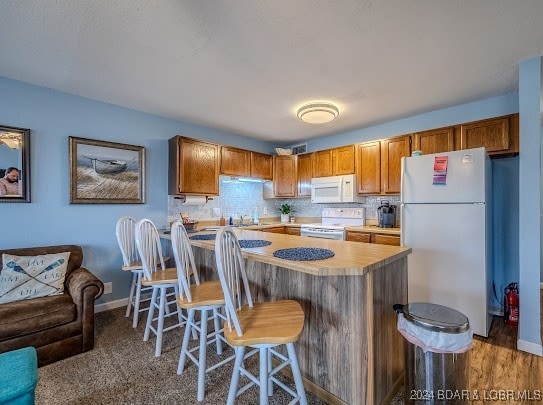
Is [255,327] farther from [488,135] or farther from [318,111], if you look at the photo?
[488,135]

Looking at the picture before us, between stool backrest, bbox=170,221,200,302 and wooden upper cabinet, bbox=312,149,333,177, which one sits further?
wooden upper cabinet, bbox=312,149,333,177

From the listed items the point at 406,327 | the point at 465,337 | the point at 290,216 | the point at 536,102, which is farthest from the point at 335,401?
the point at 290,216

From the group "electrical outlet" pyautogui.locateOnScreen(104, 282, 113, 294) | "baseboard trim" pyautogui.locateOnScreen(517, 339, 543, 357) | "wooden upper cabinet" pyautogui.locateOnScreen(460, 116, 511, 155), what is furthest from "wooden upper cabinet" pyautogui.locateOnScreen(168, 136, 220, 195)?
"baseboard trim" pyautogui.locateOnScreen(517, 339, 543, 357)

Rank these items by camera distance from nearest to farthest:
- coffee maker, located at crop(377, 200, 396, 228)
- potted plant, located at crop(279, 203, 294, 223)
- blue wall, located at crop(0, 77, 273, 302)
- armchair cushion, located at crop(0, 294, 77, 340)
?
1. armchair cushion, located at crop(0, 294, 77, 340)
2. blue wall, located at crop(0, 77, 273, 302)
3. coffee maker, located at crop(377, 200, 396, 228)
4. potted plant, located at crop(279, 203, 294, 223)

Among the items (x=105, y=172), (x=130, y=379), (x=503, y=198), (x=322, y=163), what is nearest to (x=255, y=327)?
(x=130, y=379)

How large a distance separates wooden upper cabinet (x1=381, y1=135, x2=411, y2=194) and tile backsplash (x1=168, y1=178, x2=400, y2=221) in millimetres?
338

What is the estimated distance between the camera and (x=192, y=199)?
363cm

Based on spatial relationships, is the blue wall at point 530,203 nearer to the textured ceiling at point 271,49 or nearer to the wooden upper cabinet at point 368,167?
the textured ceiling at point 271,49

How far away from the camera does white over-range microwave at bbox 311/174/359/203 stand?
3795 mm

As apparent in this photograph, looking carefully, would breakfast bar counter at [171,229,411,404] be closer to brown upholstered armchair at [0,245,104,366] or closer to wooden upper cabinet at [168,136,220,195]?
brown upholstered armchair at [0,245,104,366]

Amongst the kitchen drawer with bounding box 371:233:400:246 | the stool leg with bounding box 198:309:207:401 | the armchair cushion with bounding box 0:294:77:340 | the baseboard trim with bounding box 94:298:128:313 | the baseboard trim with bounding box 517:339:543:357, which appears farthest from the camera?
the kitchen drawer with bounding box 371:233:400:246

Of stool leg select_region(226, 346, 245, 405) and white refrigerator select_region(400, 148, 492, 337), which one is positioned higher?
white refrigerator select_region(400, 148, 492, 337)

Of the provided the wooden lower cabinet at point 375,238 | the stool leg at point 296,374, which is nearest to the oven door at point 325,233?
the wooden lower cabinet at point 375,238

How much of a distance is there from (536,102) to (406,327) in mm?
2192
